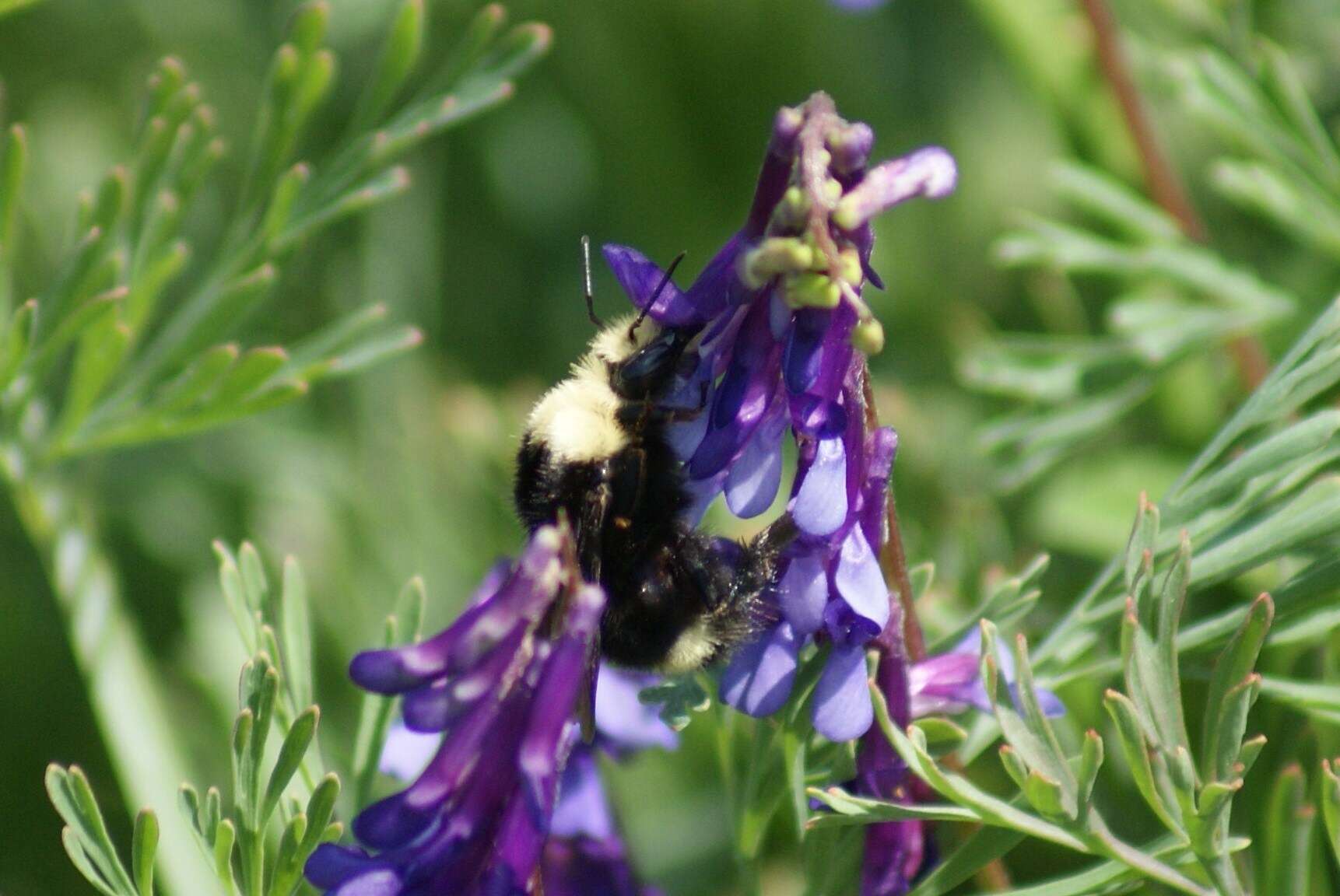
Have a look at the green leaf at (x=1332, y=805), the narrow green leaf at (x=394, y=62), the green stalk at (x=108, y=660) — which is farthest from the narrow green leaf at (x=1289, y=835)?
the narrow green leaf at (x=394, y=62)

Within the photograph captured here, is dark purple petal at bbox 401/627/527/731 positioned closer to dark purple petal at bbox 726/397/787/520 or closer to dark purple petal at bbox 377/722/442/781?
dark purple petal at bbox 726/397/787/520

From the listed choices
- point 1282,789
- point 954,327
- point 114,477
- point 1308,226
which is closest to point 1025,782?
point 1282,789

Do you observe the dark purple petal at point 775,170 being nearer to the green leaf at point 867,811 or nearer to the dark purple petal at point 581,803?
the green leaf at point 867,811

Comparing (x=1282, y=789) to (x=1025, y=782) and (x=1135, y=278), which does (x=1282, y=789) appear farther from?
(x=1135, y=278)

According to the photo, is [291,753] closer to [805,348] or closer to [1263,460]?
[805,348]

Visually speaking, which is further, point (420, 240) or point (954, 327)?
point (420, 240)

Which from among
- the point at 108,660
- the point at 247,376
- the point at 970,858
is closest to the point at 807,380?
the point at 970,858

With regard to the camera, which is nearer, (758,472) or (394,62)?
(758,472)
